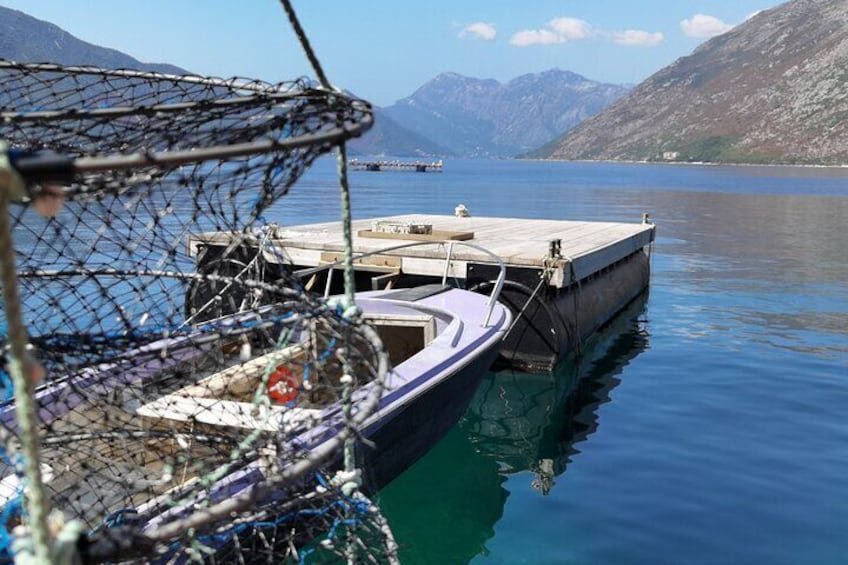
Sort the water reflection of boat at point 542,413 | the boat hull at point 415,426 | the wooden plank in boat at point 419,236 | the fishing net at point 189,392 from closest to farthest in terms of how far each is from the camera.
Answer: the fishing net at point 189,392 < the boat hull at point 415,426 < the water reflection of boat at point 542,413 < the wooden plank in boat at point 419,236

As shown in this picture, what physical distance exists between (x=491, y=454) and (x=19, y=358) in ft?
24.1

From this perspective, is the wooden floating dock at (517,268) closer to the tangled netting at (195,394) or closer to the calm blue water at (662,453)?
the calm blue water at (662,453)

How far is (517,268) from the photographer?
1188 centimetres

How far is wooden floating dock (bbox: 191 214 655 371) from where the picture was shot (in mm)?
11633

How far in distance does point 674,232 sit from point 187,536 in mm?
31340

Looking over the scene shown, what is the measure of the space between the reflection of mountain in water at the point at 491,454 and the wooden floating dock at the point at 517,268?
545 mm

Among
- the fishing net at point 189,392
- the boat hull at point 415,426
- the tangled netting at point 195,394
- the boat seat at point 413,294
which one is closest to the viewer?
the fishing net at point 189,392

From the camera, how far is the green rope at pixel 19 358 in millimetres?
2447

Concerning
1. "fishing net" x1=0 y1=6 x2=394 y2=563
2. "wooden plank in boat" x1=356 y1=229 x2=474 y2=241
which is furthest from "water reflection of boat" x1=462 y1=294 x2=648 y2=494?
"fishing net" x1=0 y1=6 x2=394 y2=563

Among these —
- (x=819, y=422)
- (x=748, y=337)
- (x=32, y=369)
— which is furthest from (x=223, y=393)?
(x=748, y=337)

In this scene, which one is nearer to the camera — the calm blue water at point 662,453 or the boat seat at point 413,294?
the calm blue water at point 662,453

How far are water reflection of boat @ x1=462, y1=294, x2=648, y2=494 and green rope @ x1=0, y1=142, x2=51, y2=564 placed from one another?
6442 millimetres

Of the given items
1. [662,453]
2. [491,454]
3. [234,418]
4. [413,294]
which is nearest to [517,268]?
[413,294]

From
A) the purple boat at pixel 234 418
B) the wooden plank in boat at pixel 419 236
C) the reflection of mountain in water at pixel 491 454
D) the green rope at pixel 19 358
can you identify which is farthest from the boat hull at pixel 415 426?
the wooden plank in boat at pixel 419 236
